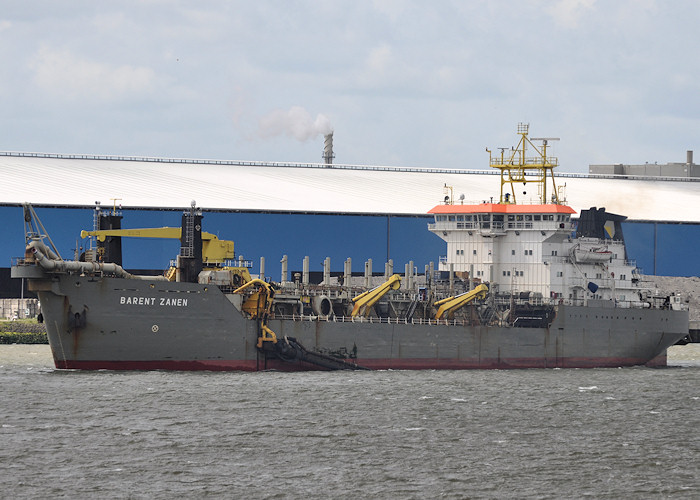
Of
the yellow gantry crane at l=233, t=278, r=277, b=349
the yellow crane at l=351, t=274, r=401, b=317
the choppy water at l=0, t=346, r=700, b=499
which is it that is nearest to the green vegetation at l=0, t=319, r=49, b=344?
the choppy water at l=0, t=346, r=700, b=499

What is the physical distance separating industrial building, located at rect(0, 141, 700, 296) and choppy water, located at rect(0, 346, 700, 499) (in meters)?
31.1

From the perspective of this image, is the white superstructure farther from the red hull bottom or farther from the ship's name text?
the ship's name text

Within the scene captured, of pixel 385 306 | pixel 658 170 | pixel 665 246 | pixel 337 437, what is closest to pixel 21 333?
pixel 385 306

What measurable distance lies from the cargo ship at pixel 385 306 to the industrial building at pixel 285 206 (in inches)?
706

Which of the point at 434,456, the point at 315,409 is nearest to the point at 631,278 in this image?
the point at 315,409

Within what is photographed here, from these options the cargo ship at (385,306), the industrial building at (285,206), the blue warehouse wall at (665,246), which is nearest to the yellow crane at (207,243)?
the cargo ship at (385,306)

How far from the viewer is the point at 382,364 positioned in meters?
49.6

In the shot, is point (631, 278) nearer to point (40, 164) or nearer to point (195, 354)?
point (195, 354)

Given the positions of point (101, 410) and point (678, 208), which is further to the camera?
point (678, 208)

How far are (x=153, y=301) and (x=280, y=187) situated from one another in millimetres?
41988

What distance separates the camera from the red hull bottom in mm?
44188

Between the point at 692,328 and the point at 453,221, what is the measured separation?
94.0 feet

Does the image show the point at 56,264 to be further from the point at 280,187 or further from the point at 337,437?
the point at 280,187

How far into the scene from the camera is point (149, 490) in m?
25.9
